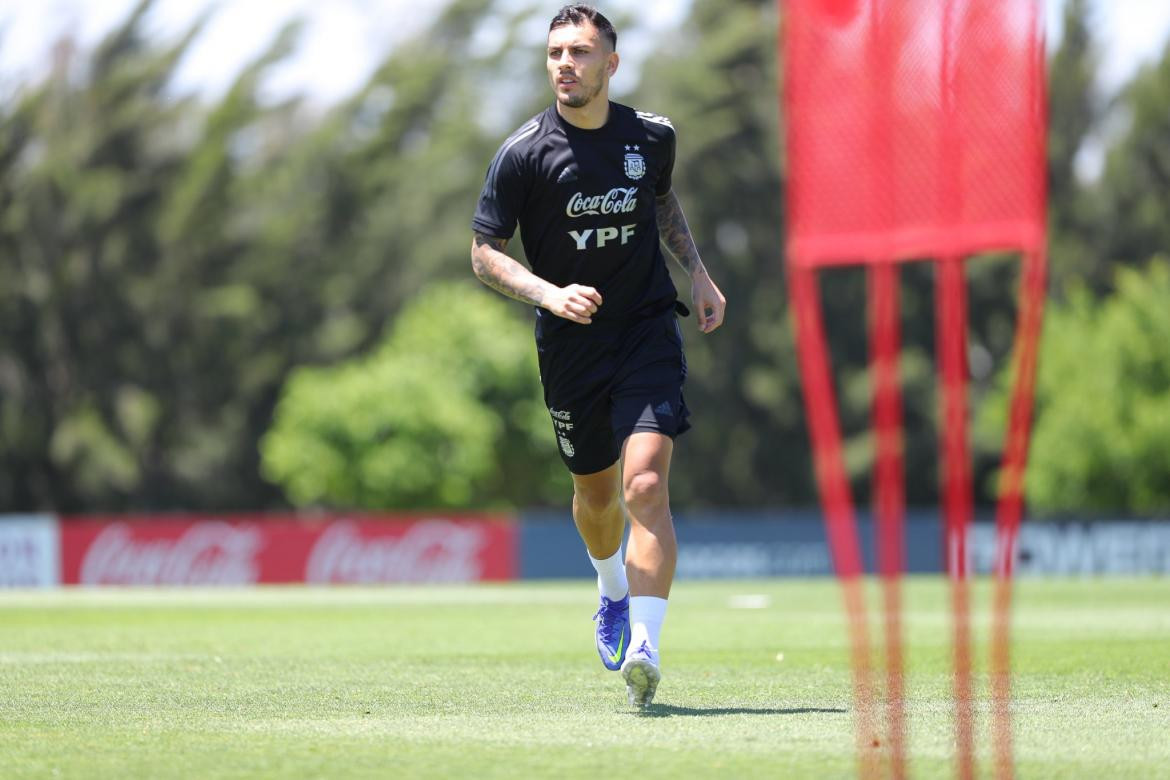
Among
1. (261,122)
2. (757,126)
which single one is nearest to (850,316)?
(757,126)

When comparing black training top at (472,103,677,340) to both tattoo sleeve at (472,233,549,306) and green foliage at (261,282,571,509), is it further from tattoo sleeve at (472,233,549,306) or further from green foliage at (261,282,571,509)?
A: green foliage at (261,282,571,509)

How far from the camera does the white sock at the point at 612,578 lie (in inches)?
322

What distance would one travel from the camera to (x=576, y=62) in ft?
24.1

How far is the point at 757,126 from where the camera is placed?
188ft

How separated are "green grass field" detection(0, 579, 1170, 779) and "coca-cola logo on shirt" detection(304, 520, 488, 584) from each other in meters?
19.3

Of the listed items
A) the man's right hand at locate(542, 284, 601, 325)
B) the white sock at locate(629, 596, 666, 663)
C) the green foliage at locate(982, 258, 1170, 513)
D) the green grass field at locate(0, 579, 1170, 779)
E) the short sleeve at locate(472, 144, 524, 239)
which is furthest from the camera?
the green foliage at locate(982, 258, 1170, 513)

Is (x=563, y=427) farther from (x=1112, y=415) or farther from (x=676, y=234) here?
(x=1112, y=415)

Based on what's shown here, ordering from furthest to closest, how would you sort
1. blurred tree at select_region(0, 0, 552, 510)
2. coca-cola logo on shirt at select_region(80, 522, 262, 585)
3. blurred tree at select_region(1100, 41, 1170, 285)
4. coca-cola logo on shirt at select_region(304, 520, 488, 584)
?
1. blurred tree at select_region(1100, 41, 1170, 285)
2. blurred tree at select_region(0, 0, 552, 510)
3. coca-cola logo on shirt at select_region(304, 520, 488, 584)
4. coca-cola logo on shirt at select_region(80, 522, 262, 585)

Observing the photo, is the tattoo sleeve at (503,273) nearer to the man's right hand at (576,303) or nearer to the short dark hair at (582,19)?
the man's right hand at (576,303)

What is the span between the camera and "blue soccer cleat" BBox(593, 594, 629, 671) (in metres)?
8.01

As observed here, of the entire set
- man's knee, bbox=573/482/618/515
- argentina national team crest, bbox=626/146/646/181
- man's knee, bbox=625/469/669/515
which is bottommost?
man's knee, bbox=573/482/618/515

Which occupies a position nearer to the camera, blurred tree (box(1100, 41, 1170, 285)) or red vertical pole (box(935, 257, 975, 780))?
red vertical pole (box(935, 257, 975, 780))

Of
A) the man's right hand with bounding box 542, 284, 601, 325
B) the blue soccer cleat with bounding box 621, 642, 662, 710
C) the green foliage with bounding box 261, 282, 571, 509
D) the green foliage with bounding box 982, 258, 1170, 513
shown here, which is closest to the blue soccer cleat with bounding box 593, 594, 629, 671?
the blue soccer cleat with bounding box 621, 642, 662, 710

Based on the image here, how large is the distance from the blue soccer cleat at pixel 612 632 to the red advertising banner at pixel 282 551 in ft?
84.7
